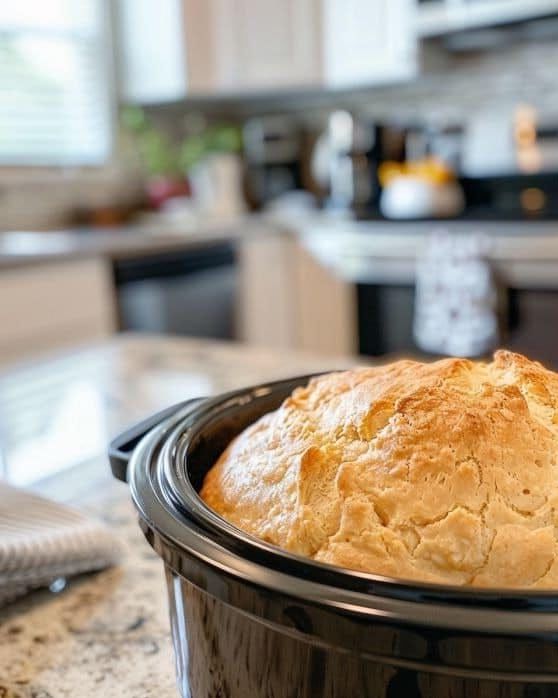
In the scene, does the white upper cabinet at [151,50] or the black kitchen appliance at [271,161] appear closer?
the white upper cabinet at [151,50]

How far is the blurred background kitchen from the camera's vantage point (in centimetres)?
247

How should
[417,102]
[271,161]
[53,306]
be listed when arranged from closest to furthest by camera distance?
[53,306] < [417,102] < [271,161]

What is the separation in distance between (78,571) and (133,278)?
1.91 meters

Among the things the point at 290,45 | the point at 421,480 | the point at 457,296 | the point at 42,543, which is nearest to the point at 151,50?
the point at 290,45

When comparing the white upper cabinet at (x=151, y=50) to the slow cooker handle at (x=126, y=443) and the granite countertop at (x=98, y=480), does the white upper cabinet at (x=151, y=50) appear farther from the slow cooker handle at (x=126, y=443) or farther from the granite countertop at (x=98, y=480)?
the slow cooker handle at (x=126, y=443)

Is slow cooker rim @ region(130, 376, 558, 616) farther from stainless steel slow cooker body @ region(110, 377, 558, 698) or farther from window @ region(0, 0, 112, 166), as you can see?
window @ region(0, 0, 112, 166)

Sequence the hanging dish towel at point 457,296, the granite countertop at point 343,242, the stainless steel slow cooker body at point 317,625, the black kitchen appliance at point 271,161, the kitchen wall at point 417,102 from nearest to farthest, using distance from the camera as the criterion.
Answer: the stainless steel slow cooker body at point 317,625
the granite countertop at point 343,242
the hanging dish towel at point 457,296
the kitchen wall at point 417,102
the black kitchen appliance at point 271,161

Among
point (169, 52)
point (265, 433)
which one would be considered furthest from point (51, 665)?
point (169, 52)

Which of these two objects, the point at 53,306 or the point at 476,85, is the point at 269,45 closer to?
the point at 476,85

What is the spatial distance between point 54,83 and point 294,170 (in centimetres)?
112

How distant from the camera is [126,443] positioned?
46 cm

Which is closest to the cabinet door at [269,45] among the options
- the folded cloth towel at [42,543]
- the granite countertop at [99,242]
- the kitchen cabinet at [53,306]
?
the granite countertop at [99,242]

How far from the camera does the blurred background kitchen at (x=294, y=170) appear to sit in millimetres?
2467

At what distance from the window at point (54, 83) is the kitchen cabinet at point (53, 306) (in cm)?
102
